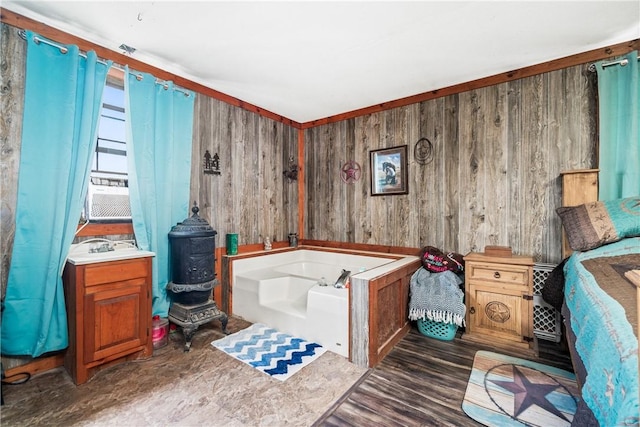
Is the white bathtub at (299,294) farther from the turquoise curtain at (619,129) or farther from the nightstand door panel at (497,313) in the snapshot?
the turquoise curtain at (619,129)

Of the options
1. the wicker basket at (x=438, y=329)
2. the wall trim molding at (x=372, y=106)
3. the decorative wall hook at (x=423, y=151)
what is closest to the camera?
the wall trim molding at (x=372, y=106)

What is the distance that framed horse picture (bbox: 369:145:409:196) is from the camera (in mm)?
3350

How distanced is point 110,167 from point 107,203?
31 cm

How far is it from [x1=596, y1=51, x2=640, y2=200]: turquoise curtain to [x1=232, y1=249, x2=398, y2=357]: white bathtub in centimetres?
194

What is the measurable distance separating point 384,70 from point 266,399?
287 centimetres

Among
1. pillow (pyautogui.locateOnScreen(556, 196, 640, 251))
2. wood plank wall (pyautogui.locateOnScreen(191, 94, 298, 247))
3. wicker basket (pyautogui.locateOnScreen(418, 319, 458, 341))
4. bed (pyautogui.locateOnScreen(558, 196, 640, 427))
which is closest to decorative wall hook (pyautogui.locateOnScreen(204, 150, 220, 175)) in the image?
wood plank wall (pyautogui.locateOnScreen(191, 94, 298, 247))

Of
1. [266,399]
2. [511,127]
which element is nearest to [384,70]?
[511,127]

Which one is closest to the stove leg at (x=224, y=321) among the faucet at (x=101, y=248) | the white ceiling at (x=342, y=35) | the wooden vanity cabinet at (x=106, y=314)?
the wooden vanity cabinet at (x=106, y=314)

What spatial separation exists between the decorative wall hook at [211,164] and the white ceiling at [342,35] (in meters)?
0.76

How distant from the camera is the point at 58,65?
6.54 ft

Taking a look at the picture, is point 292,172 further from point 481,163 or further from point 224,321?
point 481,163

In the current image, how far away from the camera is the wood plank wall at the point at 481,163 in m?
2.51

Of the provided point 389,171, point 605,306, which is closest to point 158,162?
point 389,171

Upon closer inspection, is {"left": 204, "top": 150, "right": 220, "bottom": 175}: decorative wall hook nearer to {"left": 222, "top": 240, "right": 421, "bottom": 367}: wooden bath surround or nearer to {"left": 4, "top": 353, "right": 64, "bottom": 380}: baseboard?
{"left": 222, "top": 240, "right": 421, "bottom": 367}: wooden bath surround
